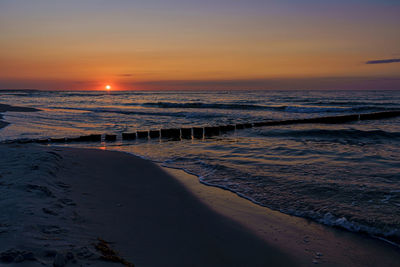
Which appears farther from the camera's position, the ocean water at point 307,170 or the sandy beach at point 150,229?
the ocean water at point 307,170

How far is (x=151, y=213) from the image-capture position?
5000mm

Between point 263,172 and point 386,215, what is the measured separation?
10.6 ft

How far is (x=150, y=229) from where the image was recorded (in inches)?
171

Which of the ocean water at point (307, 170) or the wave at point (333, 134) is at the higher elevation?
the wave at point (333, 134)

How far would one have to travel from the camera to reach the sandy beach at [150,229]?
3.25 meters

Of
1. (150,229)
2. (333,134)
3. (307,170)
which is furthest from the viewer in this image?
(333,134)

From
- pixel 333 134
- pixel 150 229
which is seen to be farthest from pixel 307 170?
pixel 333 134

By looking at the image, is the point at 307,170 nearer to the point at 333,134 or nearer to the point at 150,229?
the point at 150,229

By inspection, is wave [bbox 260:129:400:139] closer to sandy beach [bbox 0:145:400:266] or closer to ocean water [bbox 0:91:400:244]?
ocean water [bbox 0:91:400:244]

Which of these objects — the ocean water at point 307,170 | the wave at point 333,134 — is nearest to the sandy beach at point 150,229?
the ocean water at point 307,170

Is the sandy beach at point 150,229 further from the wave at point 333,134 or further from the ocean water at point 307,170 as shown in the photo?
the wave at point 333,134

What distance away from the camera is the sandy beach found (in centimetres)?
325

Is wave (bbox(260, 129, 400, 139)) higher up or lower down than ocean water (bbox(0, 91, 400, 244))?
higher up

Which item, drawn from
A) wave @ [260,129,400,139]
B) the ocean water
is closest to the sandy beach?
the ocean water
